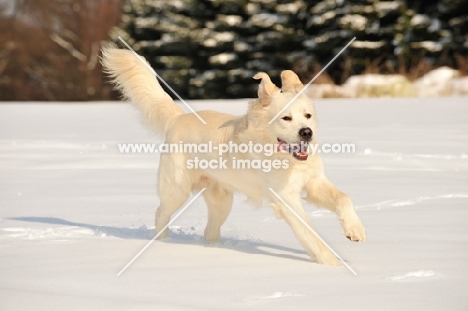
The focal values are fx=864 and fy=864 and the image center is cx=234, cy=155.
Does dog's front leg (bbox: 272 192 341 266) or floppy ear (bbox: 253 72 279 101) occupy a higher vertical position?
floppy ear (bbox: 253 72 279 101)

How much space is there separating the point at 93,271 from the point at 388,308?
1697mm

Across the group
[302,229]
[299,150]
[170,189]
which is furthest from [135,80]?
[302,229]

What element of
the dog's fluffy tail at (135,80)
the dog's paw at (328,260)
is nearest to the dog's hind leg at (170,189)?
the dog's fluffy tail at (135,80)

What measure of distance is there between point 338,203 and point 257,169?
2.15 feet

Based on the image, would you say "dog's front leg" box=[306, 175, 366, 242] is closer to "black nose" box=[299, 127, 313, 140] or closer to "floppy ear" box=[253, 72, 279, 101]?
"black nose" box=[299, 127, 313, 140]

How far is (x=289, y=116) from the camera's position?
207 inches

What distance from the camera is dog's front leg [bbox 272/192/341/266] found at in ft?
16.1

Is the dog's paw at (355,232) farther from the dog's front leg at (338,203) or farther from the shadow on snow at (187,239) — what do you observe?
the shadow on snow at (187,239)

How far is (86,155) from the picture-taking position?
1037cm

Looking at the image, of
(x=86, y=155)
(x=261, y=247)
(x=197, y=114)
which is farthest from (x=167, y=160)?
(x=86, y=155)

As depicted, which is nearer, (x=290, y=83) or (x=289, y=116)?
(x=289, y=116)

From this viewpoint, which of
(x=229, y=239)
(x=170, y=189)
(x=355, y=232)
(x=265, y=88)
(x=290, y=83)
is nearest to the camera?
(x=355, y=232)

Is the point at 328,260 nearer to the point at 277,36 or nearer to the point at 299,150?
the point at 299,150

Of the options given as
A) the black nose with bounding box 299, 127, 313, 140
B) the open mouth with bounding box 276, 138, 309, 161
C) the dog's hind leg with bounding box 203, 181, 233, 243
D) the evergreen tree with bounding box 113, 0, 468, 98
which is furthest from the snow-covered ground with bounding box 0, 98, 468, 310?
the evergreen tree with bounding box 113, 0, 468, 98
